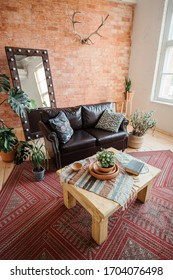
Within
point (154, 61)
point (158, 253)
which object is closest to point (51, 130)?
point (158, 253)

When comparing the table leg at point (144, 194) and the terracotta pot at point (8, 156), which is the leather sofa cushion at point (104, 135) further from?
the terracotta pot at point (8, 156)

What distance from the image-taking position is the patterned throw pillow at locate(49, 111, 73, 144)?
228 centimetres

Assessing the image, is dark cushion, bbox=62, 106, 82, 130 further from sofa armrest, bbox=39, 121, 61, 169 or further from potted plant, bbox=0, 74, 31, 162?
potted plant, bbox=0, 74, 31, 162

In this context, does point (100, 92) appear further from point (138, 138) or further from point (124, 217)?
point (124, 217)

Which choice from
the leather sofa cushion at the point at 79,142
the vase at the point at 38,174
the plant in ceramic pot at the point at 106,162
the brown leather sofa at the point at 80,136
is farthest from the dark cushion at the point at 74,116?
the plant in ceramic pot at the point at 106,162

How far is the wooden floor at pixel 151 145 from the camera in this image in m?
2.38

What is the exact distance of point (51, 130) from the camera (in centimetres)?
230

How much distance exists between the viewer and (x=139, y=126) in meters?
2.90

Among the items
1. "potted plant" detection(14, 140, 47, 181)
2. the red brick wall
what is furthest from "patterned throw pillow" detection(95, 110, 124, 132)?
the red brick wall

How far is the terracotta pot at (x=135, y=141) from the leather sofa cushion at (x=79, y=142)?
0.93m

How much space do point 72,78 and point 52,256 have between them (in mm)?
3531

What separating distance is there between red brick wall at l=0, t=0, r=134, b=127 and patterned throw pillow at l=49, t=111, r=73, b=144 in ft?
5.29

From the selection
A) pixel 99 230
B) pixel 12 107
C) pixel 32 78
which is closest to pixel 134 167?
pixel 99 230

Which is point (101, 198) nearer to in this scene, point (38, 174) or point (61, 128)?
point (38, 174)
